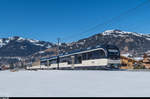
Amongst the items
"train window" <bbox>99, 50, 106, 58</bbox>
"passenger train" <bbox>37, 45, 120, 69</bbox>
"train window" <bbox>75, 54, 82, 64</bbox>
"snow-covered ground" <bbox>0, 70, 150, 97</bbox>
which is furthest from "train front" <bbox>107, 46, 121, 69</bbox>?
"snow-covered ground" <bbox>0, 70, 150, 97</bbox>

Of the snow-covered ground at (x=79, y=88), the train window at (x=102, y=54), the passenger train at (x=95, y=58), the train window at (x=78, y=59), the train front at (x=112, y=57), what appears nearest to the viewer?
the snow-covered ground at (x=79, y=88)

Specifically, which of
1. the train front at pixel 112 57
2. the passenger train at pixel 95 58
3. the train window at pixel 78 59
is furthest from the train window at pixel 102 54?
the train window at pixel 78 59

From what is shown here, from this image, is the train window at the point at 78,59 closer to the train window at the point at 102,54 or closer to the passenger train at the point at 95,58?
the passenger train at the point at 95,58

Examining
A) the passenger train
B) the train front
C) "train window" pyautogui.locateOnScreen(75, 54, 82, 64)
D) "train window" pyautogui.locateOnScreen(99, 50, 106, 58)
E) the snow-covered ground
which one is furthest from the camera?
"train window" pyautogui.locateOnScreen(75, 54, 82, 64)

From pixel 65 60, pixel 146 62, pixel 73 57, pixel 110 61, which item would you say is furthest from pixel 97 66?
pixel 146 62

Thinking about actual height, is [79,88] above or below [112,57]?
below

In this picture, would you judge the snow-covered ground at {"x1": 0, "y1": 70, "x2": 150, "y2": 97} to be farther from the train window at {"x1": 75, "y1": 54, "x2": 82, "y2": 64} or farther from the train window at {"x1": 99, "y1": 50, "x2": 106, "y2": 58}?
the train window at {"x1": 75, "y1": 54, "x2": 82, "y2": 64}

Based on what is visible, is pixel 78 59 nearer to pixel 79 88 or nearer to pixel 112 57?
pixel 112 57

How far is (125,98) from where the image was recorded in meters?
6.59

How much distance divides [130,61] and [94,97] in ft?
118

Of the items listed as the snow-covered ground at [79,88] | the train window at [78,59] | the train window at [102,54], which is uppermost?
the train window at [102,54]

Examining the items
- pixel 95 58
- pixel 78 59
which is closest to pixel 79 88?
pixel 95 58

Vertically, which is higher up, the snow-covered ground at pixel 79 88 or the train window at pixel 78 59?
the train window at pixel 78 59

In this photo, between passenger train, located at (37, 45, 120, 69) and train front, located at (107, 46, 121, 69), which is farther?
passenger train, located at (37, 45, 120, 69)
